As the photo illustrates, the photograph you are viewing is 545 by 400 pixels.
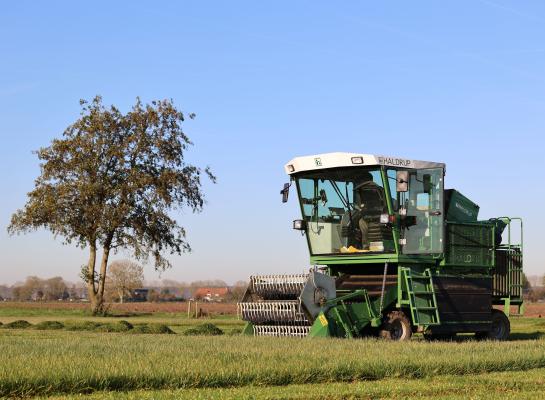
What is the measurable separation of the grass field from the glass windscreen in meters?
5.40

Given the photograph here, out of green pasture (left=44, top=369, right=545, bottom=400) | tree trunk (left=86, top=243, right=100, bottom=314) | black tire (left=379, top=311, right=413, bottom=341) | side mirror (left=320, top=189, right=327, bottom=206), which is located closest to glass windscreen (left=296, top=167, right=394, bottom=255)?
side mirror (left=320, top=189, right=327, bottom=206)

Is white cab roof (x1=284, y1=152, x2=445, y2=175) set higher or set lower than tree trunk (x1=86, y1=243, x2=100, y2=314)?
higher

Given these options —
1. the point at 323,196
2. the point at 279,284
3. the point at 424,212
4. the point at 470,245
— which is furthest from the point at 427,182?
the point at 279,284

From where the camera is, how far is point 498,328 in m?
22.5

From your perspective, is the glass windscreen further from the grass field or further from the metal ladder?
the grass field

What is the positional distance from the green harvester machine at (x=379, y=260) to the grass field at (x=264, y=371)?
4.10m

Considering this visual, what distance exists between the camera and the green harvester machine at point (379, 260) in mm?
19766

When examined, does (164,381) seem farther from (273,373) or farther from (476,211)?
(476,211)

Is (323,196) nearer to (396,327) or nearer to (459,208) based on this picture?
(459,208)

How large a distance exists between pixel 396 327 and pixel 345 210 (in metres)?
3.11

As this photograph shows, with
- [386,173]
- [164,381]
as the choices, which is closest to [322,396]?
[164,381]

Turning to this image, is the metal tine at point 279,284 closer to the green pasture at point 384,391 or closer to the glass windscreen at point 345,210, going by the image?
the glass windscreen at point 345,210

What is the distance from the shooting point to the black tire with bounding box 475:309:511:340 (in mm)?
22314

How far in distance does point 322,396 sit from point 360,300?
9.87m
